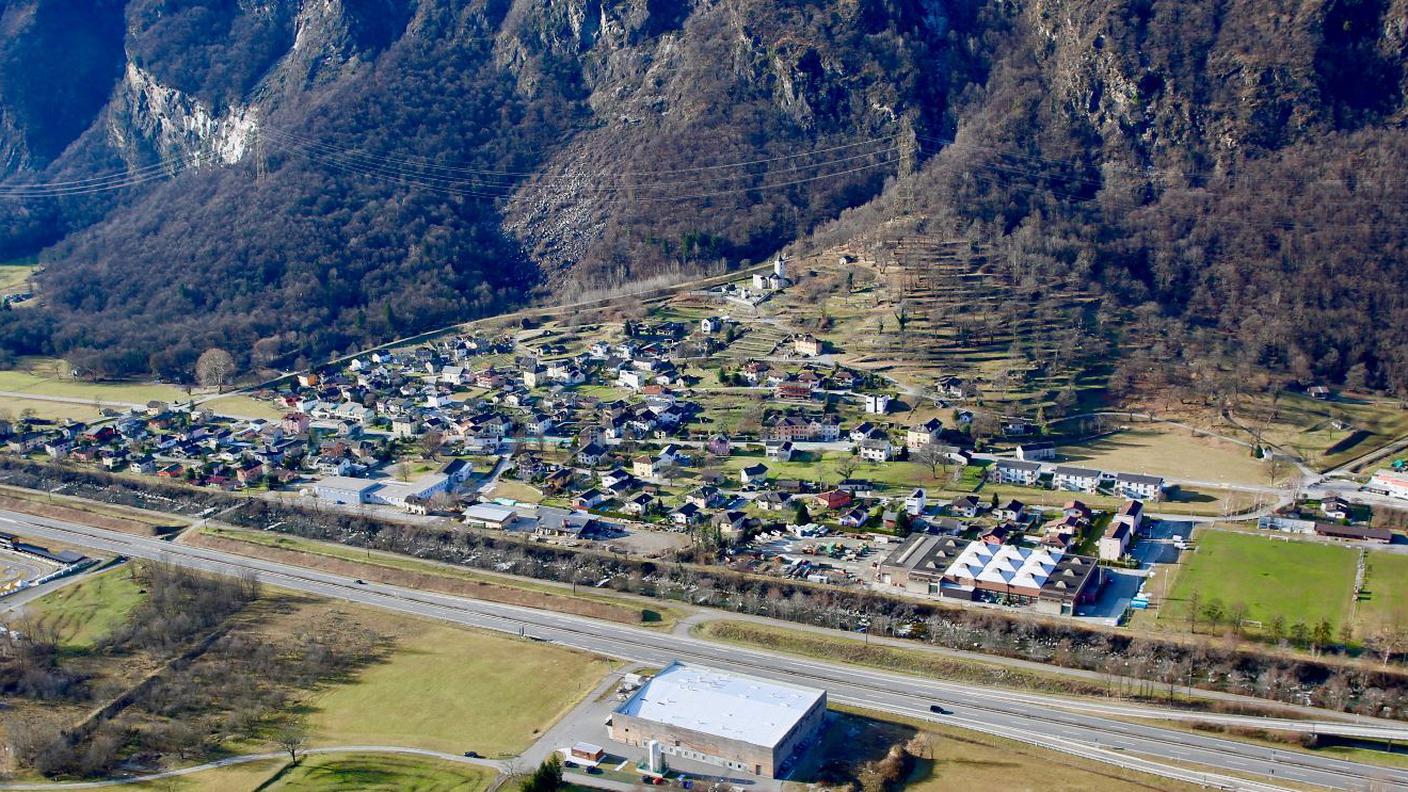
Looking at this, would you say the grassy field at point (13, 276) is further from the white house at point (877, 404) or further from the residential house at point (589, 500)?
the white house at point (877, 404)

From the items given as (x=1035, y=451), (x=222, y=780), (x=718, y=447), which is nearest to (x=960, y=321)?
(x=1035, y=451)

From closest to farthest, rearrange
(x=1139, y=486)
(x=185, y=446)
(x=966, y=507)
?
1. (x=966, y=507)
2. (x=1139, y=486)
3. (x=185, y=446)

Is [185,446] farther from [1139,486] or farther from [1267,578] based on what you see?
[1267,578]

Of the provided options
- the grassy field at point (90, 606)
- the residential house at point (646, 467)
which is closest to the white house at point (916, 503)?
the residential house at point (646, 467)

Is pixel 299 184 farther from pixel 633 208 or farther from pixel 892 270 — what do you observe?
pixel 892 270

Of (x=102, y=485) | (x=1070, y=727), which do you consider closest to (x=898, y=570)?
(x=1070, y=727)
